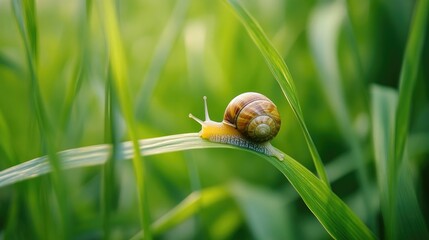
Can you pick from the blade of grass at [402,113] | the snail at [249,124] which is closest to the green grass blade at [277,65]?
the blade of grass at [402,113]

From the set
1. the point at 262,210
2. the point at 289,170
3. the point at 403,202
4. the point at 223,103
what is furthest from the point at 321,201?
the point at 223,103

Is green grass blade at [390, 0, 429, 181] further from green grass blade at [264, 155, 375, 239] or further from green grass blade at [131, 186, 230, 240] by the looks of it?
green grass blade at [131, 186, 230, 240]

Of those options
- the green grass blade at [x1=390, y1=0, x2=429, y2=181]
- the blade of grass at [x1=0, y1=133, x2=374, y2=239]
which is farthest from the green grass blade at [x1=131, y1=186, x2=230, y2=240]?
the green grass blade at [x1=390, y1=0, x2=429, y2=181]

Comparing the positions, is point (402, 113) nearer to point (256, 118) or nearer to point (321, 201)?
point (321, 201)

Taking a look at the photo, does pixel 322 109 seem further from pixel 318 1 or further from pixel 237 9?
pixel 237 9

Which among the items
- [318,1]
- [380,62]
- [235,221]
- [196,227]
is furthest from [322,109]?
[196,227]

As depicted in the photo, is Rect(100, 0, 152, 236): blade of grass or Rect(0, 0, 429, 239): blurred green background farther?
Rect(0, 0, 429, 239): blurred green background
